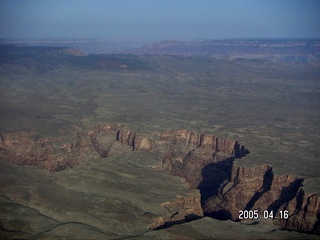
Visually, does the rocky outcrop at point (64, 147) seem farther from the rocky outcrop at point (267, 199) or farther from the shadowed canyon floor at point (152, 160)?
the rocky outcrop at point (267, 199)

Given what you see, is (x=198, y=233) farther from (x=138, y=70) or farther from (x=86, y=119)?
(x=138, y=70)

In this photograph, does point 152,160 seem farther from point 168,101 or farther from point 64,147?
point 168,101

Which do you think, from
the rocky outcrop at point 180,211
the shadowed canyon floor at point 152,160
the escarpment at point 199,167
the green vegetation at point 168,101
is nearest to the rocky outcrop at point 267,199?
the escarpment at point 199,167

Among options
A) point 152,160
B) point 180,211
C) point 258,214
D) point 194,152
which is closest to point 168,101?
point 194,152

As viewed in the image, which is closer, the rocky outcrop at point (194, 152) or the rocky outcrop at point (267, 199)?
the rocky outcrop at point (267, 199)

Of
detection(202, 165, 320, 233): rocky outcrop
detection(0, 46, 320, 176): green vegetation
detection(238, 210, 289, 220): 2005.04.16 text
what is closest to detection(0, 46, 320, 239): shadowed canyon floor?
detection(202, 165, 320, 233): rocky outcrop

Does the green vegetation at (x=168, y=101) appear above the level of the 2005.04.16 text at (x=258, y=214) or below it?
above
